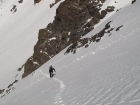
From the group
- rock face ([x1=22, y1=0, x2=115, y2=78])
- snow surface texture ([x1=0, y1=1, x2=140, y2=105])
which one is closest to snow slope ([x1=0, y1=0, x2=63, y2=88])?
rock face ([x1=22, y1=0, x2=115, y2=78])

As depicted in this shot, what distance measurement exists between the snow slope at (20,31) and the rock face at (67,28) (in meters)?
5.61

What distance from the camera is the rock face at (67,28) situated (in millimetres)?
36906

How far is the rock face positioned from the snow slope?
561 centimetres

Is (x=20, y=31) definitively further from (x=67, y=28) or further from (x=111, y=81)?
(x=111, y=81)

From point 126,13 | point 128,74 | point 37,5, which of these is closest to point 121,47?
point 128,74

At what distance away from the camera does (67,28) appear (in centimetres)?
3922

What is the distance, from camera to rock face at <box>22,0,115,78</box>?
121 feet

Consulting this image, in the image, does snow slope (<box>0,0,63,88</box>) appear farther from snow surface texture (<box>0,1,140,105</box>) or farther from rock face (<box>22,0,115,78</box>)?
snow surface texture (<box>0,1,140,105</box>)

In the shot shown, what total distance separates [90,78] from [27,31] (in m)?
40.5

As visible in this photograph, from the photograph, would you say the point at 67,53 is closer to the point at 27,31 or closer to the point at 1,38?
the point at 27,31

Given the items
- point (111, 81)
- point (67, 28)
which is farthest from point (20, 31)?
point (111, 81)

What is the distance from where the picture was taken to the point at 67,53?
3183 centimetres

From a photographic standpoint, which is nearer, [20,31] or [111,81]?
[111,81]

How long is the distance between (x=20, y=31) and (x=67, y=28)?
22.6 m
